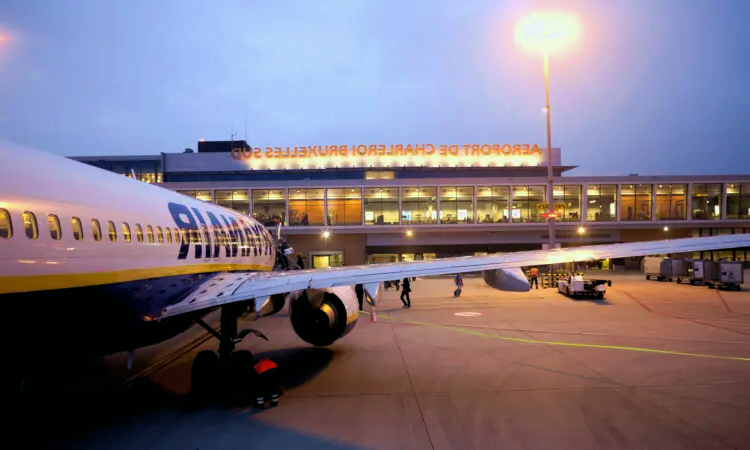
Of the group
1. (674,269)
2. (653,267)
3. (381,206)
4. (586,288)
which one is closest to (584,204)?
(653,267)

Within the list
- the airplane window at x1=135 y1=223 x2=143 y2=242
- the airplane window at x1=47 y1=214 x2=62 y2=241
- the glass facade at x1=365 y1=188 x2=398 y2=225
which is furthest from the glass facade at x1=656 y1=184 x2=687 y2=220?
the airplane window at x1=47 y1=214 x2=62 y2=241

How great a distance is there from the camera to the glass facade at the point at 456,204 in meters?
47.3

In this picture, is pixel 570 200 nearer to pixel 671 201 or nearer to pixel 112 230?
pixel 671 201

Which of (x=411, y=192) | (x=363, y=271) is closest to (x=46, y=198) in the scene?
(x=363, y=271)

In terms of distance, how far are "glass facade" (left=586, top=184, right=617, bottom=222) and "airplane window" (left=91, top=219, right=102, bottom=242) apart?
47.6 metres

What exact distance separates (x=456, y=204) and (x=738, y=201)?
29.2 metres

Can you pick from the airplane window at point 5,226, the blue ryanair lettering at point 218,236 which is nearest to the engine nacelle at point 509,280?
the blue ryanair lettering at point 218,236

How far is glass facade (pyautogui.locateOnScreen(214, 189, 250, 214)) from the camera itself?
47.5 metres

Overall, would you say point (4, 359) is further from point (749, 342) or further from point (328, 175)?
point (328, 175)

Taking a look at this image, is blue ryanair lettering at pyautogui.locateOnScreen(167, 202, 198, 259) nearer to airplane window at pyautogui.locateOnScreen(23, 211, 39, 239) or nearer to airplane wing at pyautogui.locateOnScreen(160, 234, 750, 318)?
airplane wing at pyautogui.locateOnScreen(160, 234, 750, 318)

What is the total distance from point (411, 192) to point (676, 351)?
119 feet

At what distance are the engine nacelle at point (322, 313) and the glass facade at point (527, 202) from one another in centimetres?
3895

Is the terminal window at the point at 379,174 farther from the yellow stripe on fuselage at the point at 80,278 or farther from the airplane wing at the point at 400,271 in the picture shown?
the airplane wing at the point at 400,271

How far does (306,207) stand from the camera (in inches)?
1864
